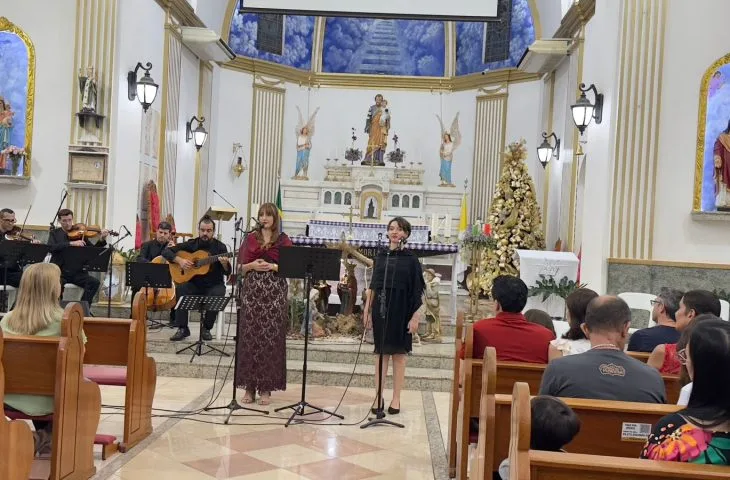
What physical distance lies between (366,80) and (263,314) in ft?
42.7

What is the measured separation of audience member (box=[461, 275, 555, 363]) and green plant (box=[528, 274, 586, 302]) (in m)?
5.30

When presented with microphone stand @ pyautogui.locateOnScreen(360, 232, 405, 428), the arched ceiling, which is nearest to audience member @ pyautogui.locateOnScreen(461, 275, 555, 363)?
microphone stand @ pyautogui.locateOnScreen(360, 232, 405, 428)

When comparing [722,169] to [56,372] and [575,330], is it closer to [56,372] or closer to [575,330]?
[575,330]

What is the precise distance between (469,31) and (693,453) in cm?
1741

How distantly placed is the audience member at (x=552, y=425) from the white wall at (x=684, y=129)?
762 cm

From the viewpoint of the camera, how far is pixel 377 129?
730 inches

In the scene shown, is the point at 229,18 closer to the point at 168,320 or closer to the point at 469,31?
the point at 469,31

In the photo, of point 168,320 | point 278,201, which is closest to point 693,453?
point 168,320

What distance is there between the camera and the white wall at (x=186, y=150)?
14.4 meters

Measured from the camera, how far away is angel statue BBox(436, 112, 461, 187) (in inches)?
716

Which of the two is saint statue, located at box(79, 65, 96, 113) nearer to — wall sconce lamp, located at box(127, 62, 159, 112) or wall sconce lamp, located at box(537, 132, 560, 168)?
wall sconce lamp, located at box(127, 62, 159, 112)

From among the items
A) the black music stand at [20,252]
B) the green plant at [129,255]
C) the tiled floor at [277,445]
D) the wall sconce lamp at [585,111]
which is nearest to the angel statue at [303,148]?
the green plant at [129,255]

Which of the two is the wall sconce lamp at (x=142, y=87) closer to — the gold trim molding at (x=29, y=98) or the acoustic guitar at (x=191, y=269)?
the gold trim molding at (x=29, y=98)

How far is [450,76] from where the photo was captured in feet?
62.4
